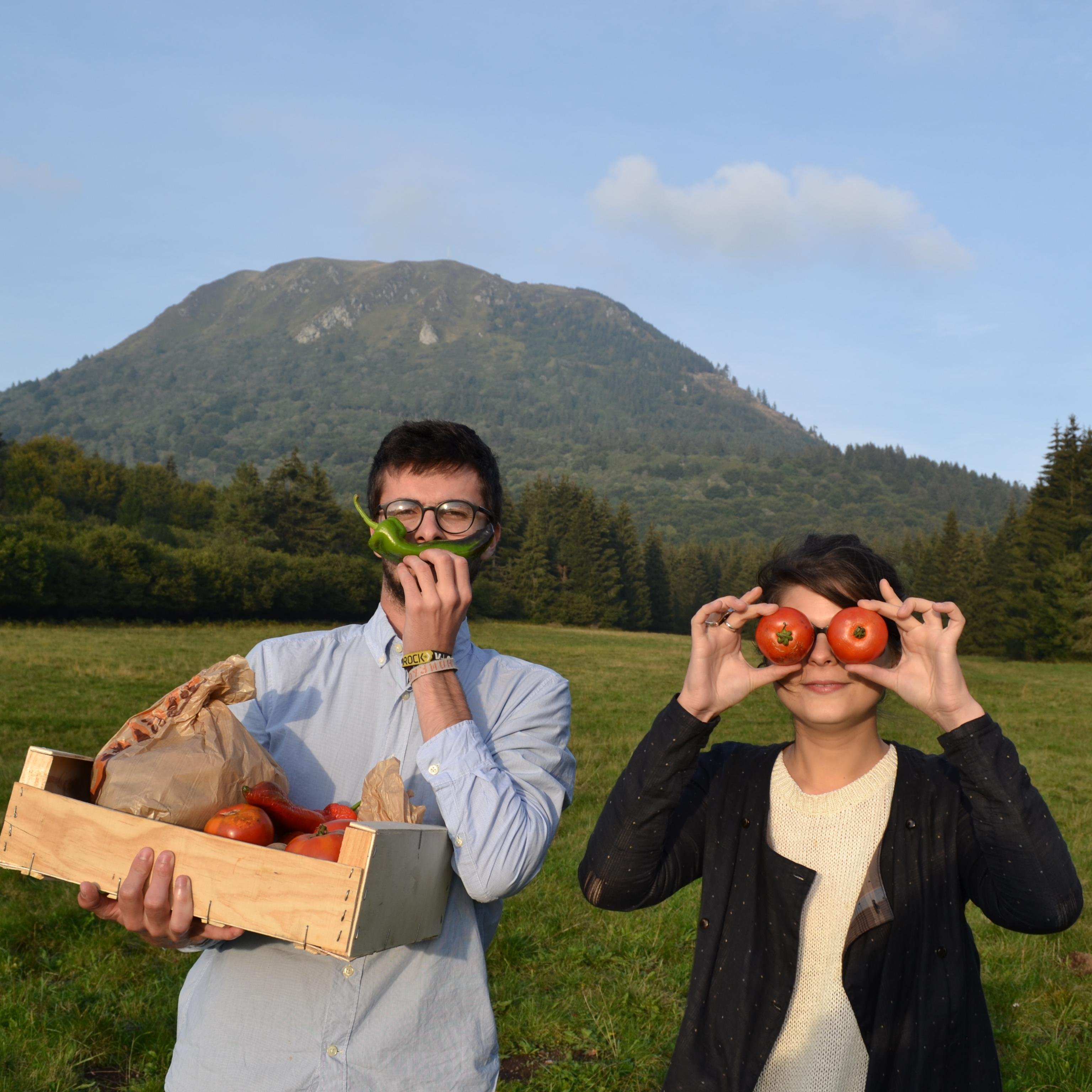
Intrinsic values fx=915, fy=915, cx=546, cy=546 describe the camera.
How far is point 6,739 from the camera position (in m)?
14.9

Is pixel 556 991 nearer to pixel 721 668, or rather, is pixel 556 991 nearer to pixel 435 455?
pixel 721 668

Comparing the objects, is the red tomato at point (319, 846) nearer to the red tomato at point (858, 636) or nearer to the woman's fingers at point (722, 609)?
the woman's fingers at point (722, 609)

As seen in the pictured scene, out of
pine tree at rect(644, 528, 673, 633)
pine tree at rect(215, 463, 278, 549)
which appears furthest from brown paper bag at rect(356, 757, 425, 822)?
pine tree at rect(644, 528, 673, 633)

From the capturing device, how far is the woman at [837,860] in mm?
2664

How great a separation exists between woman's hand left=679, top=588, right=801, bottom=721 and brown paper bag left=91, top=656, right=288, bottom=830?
127 centimetres

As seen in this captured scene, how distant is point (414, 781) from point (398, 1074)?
79cm

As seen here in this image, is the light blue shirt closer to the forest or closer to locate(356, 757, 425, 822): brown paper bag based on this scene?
locate(356, 757, 425, 822): brown paper bag

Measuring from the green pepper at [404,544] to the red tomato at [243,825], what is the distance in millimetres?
868

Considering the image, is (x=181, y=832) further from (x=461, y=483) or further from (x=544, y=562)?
(x=544, y=562)

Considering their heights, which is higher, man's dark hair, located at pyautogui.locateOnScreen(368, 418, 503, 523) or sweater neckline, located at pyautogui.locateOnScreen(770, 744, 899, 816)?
man's dark hair, located at pyautogui.locateOnScreen(368, 418, 503, 523)

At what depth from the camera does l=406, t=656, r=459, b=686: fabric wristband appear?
8.63ft

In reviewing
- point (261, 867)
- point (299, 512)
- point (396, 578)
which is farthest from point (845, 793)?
point (299, 512)

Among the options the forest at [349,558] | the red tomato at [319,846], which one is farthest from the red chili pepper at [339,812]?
the forest at [349,558]

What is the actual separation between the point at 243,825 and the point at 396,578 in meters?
0.87
